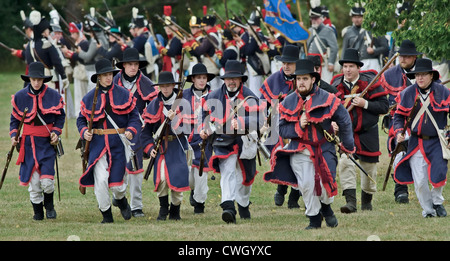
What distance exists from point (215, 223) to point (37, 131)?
2.57m

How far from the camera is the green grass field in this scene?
33.9 ft

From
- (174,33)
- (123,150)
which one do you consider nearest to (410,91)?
(123,150)

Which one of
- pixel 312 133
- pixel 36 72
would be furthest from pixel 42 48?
pixel 312 133

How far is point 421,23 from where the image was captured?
47.1 feet

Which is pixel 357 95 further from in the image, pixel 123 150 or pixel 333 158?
pixel 123 150

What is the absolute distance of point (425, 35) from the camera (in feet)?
46.4

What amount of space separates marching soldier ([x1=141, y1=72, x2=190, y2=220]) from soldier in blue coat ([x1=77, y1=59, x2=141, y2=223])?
0.87ft

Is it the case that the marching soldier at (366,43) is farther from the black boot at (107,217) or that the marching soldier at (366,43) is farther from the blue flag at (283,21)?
the black boot at (107,217)

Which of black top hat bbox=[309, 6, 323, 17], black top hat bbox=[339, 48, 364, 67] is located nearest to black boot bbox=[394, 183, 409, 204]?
black top hat bbox=[339, 48, 364, 67]

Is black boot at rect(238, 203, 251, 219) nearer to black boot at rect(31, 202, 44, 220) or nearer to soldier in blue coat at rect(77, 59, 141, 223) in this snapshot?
soldier in blue coat at rect(77, 59, 141, 223)

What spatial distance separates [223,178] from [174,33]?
1384 cm

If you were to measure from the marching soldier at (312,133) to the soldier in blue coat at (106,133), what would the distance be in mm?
2197

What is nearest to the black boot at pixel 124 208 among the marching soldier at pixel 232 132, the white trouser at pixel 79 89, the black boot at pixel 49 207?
the black boot at pixel 49 207

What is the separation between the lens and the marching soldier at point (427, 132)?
446 inches
